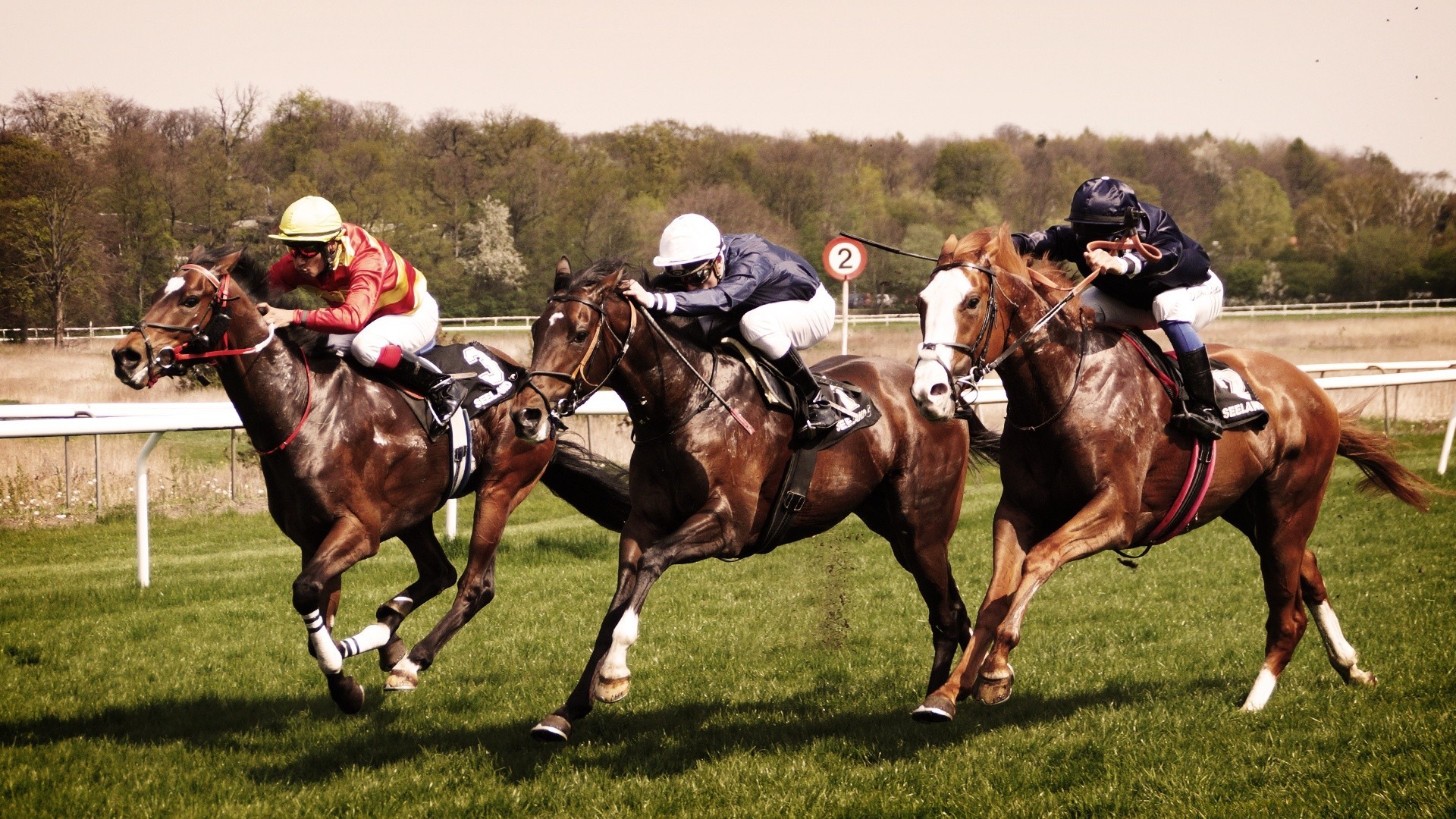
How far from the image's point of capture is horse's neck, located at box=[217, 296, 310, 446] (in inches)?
209

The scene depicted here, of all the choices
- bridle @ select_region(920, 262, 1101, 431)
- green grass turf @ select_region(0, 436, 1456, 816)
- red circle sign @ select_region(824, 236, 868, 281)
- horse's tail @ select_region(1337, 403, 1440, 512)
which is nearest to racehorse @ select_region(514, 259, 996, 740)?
green grass turf @ select_region(0, 436, 1456, 816)

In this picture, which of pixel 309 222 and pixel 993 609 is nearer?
pixel 993 609

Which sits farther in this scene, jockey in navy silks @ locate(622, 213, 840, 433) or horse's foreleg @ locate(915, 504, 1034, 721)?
jockey in navy silks @ locate(622, 213, 840, 433)

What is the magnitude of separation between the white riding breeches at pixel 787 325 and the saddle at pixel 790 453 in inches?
2.9

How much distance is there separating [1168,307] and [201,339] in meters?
4.13

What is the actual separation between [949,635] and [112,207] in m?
19.7

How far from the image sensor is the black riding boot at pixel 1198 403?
5.14m

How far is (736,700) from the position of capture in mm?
5852

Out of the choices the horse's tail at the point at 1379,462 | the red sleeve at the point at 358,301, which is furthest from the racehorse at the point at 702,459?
the horse's tail at the point at 1379,462

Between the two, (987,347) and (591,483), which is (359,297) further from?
(987,347)

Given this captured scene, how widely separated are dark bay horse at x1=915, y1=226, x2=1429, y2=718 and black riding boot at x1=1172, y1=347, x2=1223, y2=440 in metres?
0.07

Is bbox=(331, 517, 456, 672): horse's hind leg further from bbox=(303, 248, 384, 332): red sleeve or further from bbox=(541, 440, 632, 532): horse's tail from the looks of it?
bbox=(303, 248, 384, 332): red sleeve

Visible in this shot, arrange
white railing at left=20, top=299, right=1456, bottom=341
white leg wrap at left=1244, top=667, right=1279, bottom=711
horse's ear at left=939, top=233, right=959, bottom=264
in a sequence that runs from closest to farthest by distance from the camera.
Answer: horse's ear at left=939, top=233, right=959, bottom=264 < white leg wrap at left=1244, top=667, right=1279, bottom=711 < white railing at left=20, top=299, right=1456, bottom=341

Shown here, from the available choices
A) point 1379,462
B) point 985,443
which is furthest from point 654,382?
point 1379,462
